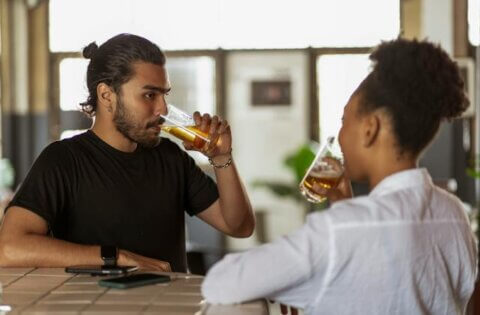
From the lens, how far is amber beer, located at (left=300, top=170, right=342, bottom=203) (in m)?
1.94

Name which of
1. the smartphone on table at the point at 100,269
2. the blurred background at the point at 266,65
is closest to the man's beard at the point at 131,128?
the smartphone on table at the point at 100,269

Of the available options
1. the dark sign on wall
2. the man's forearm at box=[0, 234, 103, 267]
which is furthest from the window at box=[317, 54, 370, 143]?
the man's forearm at box=[0, 234, 103, 267]

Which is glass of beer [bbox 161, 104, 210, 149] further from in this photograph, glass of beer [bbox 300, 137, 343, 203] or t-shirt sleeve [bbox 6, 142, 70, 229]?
glass of beer [bbox 300, 137, 343, 203]

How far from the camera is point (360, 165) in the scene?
63.9 inches

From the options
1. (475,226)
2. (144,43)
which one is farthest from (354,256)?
(475,226)

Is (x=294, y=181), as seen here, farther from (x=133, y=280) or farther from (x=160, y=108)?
(x=133, y=280)

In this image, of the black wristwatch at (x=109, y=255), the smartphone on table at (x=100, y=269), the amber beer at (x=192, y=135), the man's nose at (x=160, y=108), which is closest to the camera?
the smartphone on table at (x=100, y=269)

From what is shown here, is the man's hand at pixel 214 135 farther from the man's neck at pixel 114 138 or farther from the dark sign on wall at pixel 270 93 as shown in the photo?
the dark sign on wall at pixel 270 93

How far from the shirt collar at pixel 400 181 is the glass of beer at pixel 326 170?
0.33 m

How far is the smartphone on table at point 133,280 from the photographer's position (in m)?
1.93

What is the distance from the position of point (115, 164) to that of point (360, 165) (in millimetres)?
1220

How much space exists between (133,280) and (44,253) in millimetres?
485

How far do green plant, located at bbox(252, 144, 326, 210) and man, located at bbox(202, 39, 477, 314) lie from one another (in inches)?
265

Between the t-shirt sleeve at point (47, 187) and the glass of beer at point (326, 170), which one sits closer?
the glass of beer at point (326, 170)
